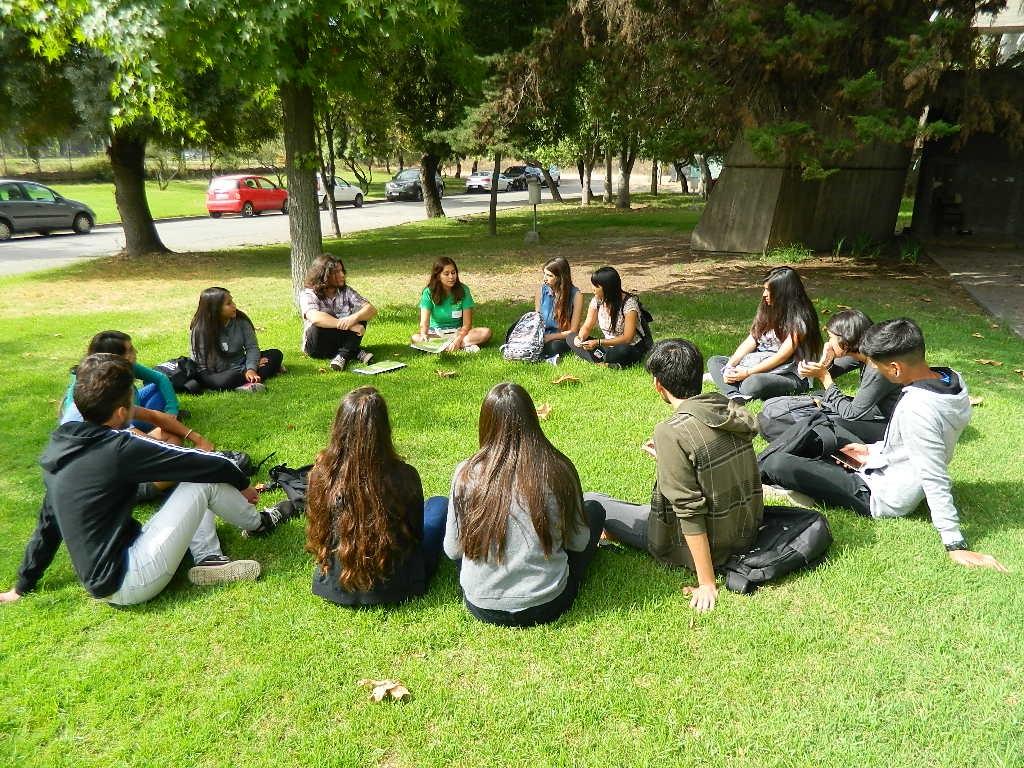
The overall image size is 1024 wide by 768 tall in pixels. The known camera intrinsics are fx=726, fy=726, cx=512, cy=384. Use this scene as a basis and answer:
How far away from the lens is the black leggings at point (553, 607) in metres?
3.47

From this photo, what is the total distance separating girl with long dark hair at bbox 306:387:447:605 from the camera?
3.44 metres

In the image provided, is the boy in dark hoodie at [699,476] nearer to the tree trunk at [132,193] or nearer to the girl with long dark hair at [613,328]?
the girl with long dark hair at [613,328]

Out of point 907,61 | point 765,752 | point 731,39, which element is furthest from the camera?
point 731,39

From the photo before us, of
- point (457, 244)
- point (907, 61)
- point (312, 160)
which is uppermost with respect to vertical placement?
point (907, 61)

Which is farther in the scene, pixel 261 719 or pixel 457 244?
pixel 457 244

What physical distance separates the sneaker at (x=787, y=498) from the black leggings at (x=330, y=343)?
485 cm

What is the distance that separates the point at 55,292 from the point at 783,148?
12409 mm

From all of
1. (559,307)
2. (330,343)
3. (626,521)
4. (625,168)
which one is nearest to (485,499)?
(626,521)

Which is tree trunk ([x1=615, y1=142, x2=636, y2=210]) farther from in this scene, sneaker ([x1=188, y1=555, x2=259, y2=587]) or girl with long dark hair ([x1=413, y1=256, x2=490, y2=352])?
sneaker ([x1=188, y1=555, x2=259, y2=587])

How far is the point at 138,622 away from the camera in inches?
144

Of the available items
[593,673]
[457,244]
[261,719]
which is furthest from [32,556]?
[457,244]

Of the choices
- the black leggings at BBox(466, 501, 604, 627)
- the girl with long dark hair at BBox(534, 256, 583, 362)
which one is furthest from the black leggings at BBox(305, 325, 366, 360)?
the black leggings at BBox(466, 501, 604, 627)

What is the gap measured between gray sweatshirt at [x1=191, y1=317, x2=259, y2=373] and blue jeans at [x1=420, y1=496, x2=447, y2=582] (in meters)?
3.82

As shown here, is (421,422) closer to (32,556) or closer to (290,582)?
(290,582)
